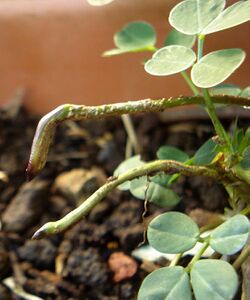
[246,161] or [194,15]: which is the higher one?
[194,15]

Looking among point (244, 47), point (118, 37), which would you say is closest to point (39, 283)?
point (118, 37)

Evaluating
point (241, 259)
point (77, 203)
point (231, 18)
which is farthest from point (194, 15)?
point (77, 203)

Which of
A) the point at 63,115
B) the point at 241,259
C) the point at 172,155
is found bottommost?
the point at 241,259

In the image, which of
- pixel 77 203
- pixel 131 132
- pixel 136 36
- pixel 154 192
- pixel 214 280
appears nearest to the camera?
pixel 214 280

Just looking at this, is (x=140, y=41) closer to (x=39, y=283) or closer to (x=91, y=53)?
(x=91, y=53)

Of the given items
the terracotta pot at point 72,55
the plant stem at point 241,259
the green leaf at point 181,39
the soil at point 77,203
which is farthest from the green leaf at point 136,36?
the plant stem at point 241,259

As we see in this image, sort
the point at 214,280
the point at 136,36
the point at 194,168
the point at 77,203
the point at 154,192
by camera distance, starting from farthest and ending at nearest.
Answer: the point at 77,203 → the point at 136,36 → the point at 154,192 → the point at 194,168 → the point at 214,280

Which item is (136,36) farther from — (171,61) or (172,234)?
(172,234)

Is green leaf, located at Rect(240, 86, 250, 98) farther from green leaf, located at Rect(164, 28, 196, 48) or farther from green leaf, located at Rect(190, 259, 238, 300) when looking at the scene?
green leaf, located at Rect(190, 259, 238, 300)

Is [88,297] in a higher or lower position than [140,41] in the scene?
lower
